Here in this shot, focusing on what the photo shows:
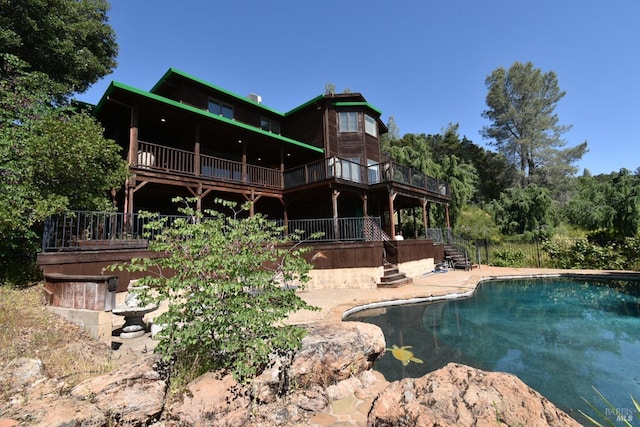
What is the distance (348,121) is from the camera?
17.8m

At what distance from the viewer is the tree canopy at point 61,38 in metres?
11.9

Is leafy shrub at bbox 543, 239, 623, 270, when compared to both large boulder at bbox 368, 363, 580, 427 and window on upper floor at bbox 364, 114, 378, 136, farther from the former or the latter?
large boulder at bbox 368, 363, 580, 427

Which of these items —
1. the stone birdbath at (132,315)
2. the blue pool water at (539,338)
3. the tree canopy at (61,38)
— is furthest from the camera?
the tree canopy at (61,38)

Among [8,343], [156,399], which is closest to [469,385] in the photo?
[156,399]

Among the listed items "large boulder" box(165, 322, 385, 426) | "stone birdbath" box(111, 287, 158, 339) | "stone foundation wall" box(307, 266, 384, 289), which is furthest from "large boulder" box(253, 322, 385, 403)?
"stone foundation wall" box(307, 266, 384, 289)

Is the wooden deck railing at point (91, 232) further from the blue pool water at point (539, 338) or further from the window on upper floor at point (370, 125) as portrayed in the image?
the window on upper floor at point (370, 125)

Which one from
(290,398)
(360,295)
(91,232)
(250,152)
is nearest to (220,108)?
(250,152)

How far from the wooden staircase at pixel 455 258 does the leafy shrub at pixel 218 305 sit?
1674 cm

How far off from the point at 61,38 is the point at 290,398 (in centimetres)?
1893

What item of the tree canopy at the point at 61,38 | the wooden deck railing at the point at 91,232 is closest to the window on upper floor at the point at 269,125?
the tree canopy at the point at 61,38

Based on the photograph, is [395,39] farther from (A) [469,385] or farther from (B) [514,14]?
(A) [469,385]

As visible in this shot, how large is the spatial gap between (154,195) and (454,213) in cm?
2289

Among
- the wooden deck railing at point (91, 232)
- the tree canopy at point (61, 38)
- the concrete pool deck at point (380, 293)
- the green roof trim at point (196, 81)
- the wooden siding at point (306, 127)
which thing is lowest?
the concrete pool deck at point (380, 293)

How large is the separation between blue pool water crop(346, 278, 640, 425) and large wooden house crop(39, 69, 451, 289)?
4146 millimetres
